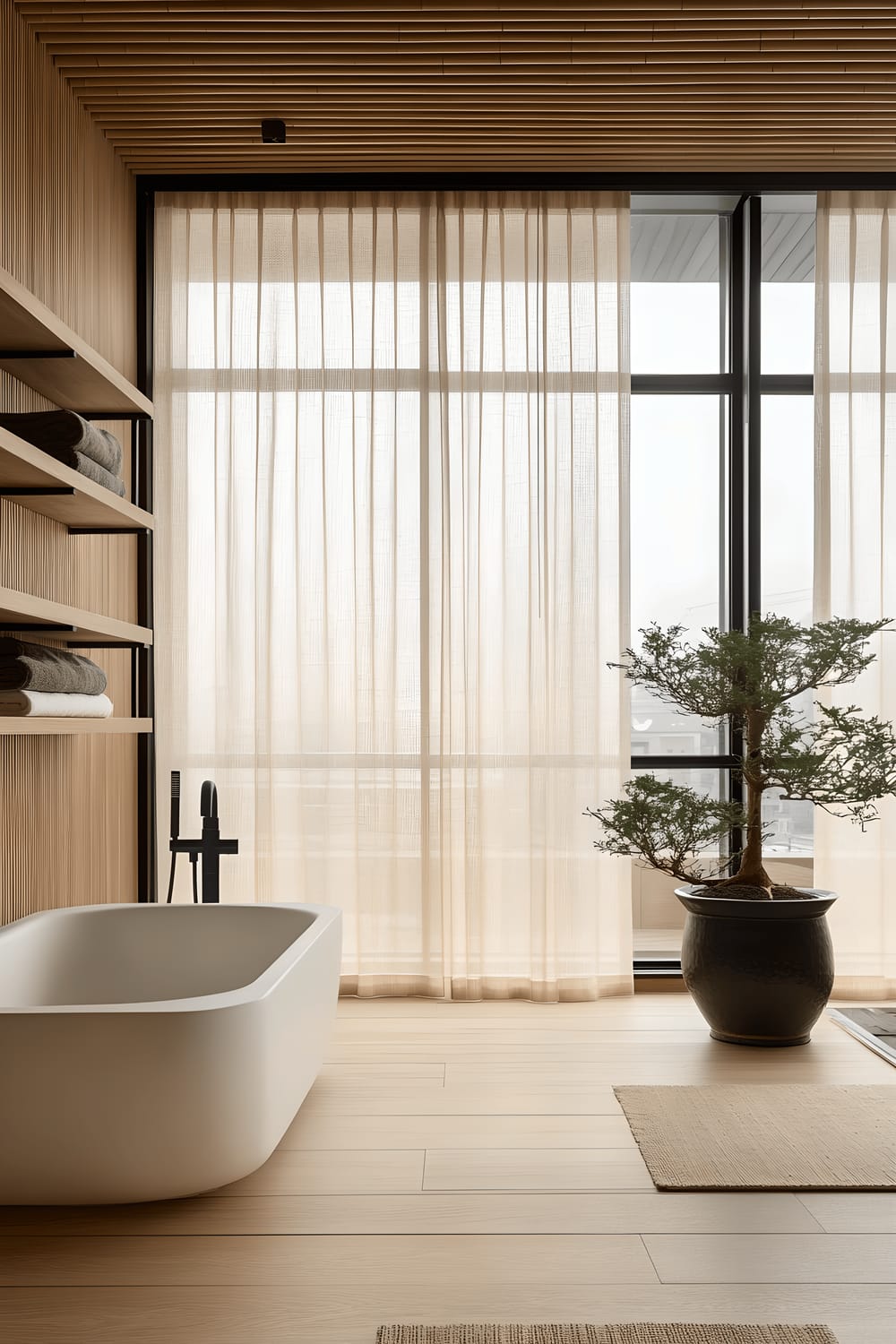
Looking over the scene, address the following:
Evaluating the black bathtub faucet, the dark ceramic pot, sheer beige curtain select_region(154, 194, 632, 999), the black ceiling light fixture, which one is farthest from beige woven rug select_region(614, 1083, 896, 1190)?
the black ceiling light fixture

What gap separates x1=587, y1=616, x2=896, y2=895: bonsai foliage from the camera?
3.37 meters

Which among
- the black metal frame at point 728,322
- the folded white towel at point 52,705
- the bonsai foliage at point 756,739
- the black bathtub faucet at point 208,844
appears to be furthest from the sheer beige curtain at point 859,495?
the folded white towel at point 52,705

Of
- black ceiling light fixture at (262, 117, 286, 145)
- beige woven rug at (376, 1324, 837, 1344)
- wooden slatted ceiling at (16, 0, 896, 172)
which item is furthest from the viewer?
black ceiling light fixture at (262, 117, 286, 145)

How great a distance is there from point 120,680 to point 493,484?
1477mm

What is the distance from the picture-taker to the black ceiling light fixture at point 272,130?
11.4ft

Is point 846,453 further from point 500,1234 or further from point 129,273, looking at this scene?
point 500,1234

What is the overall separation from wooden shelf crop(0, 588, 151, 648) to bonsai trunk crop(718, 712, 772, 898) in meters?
1.91

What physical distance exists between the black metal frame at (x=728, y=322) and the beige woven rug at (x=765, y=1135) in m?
1.15

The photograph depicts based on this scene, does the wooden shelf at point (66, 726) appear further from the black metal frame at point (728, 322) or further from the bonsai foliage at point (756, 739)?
the bonsai foliage at point (756, 739)

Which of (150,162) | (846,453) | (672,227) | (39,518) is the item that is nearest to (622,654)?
(846,453)

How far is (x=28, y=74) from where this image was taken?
9.77 ft

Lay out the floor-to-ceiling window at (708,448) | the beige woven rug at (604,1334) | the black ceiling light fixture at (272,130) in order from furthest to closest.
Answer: the floor-to-ceiling window at (708,448)
the black ceiling light fixture at (272,130)
the beige woven rug at (604,1334)

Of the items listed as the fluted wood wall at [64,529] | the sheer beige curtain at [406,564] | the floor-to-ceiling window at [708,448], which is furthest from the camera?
the floor-to-ceiling window at [708,448]

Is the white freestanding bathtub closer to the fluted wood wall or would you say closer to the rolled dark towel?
the fluted wood wall
